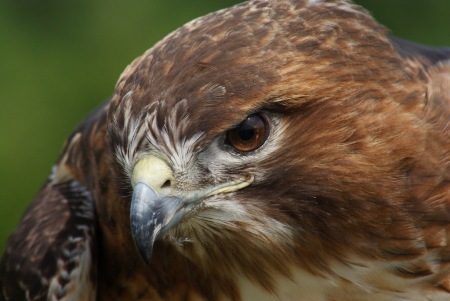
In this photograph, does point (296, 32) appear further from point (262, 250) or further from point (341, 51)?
point (262, 250)

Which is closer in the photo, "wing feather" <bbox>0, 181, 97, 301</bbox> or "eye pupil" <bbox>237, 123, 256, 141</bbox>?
"eye pupil" <bbox>237, 123, 256, 141</bbox>

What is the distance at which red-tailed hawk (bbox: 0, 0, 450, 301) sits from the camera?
3.60 m

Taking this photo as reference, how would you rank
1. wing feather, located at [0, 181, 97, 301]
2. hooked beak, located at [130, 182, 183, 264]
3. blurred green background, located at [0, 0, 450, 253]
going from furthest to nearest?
1. blurred green background, located at [0, 0, 450, 253]
2. wing feather, located at [0, 181, 97, 301]
3. hooked beak, located at [130, 182, 183, 264]

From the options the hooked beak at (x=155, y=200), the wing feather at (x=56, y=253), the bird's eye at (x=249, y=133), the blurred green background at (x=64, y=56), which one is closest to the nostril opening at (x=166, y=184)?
the hooked beak at (x=155, y=200)

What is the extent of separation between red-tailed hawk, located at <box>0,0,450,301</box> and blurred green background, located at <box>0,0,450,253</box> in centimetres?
372

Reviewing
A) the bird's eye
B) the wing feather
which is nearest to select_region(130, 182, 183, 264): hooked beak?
the bird's eye

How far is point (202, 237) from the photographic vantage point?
3.95 metres

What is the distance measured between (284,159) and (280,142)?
59 mm

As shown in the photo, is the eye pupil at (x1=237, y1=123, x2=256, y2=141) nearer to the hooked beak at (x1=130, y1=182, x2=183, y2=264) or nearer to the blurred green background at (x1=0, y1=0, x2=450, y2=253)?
the hooked beak at (x1=130, y1=182, x2=183, y2=264)

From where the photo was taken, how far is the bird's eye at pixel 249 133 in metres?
3.60

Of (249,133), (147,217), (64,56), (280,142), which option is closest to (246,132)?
(249,133)

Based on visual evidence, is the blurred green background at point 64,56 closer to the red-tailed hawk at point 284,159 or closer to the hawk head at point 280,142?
the red-tailed hawk at point 284,159

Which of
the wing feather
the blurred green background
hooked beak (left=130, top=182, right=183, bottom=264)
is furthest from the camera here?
the blurred green background

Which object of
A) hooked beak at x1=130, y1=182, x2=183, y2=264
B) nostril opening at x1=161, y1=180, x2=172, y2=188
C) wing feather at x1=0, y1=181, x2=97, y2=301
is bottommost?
wing feather at x1=0, y1=181, x2=97, y2=301
